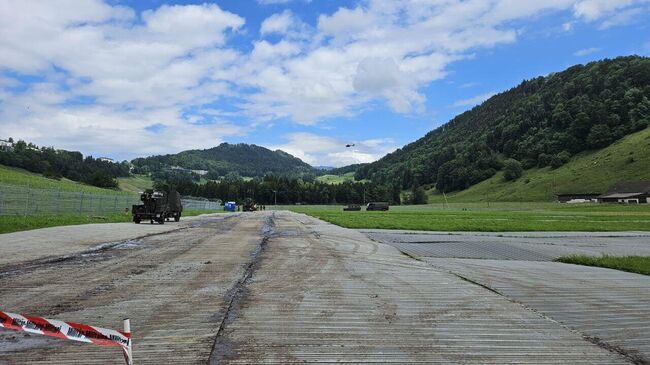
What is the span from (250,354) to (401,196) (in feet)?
570

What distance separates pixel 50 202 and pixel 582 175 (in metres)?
146

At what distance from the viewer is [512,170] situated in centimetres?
17150

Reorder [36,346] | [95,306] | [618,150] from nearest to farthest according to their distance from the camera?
[36,346] < [95,306] < [618,150]

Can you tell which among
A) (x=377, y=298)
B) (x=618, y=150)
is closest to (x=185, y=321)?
(x=377, y=298)

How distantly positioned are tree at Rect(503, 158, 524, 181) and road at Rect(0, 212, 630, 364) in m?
171

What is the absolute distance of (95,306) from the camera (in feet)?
22.6

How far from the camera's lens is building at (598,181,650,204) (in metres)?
112

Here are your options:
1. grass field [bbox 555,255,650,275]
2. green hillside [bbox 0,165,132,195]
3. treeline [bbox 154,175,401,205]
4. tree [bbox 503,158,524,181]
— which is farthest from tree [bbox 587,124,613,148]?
grass field [bbox 555,255,650,275]

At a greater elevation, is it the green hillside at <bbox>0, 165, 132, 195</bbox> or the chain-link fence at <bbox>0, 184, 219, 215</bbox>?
the green hillside at <bbox>0, 165, 132, 195</bbox>

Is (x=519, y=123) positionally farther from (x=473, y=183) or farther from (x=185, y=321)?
(x=185, y=321)

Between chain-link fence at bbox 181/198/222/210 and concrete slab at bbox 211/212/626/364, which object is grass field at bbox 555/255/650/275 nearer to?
concrete slab at bbox 211/212/626/364

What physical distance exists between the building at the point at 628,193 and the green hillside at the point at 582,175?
7.04 metres

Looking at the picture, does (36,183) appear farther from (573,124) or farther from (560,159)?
(573,124)

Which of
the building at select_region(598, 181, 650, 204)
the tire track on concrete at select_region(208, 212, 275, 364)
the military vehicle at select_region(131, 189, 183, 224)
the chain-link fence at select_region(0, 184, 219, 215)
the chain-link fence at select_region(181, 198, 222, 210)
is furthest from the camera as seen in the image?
the building at select_region(598, 181, 650, 204)
